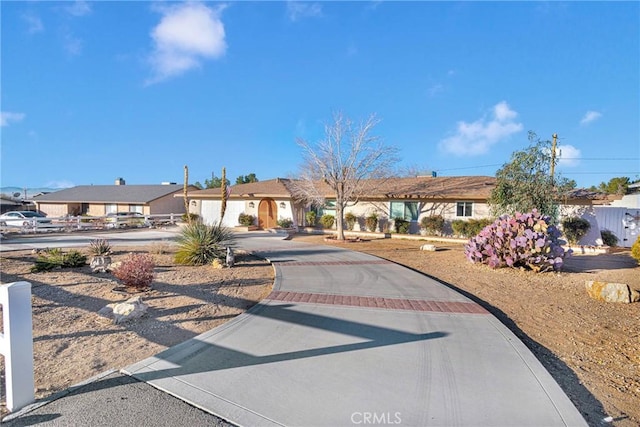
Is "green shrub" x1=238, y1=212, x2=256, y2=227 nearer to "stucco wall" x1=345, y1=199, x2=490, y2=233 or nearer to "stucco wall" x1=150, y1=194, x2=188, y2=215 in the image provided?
"stucco wall" x1=345, y1=199, x2=490, y2=233

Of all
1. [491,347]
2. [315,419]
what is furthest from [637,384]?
[315,419]

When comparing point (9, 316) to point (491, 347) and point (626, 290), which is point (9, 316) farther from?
point (626, 290)

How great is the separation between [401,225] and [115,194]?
3500cm

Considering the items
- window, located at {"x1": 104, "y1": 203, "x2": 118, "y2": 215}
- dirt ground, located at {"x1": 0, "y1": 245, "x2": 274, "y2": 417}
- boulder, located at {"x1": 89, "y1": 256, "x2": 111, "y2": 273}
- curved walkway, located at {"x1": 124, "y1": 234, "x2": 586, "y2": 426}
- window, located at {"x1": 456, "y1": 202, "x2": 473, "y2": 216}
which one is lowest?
curved walkway, located at {"x1": 124, "y1": 234, "x2": 586, "y2": 426}

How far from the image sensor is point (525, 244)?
10609 mm

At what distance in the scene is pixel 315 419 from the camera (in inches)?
118

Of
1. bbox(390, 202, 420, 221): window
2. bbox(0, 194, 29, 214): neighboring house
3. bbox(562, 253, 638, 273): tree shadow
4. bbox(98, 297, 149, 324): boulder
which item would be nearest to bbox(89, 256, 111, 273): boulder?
bbox(98, 297, 149, 324): boulder

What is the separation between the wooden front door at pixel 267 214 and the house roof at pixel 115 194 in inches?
678

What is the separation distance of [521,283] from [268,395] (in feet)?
27.9

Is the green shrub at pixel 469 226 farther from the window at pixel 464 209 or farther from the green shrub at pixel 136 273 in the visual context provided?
the green shrub at pixel 136 273

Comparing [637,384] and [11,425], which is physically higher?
[11,425]

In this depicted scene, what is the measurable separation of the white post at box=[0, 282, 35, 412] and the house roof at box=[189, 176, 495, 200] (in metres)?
18.8

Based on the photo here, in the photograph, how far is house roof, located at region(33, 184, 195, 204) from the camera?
38291 mm

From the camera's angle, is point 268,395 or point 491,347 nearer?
point 268,395
